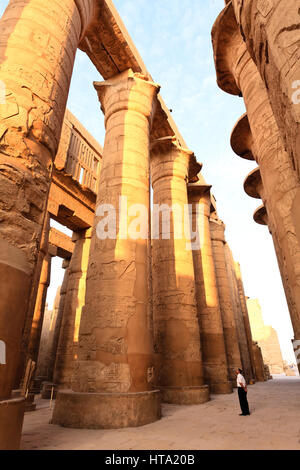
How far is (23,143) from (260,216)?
34.1 ft

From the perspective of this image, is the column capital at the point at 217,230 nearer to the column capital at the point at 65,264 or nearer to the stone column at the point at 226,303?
the stone column at the point at 226,303

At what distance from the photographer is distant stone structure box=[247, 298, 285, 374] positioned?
3522cm

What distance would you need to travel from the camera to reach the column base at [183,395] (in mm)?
6727

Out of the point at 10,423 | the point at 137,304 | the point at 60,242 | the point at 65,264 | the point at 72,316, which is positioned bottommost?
the point at 10,423

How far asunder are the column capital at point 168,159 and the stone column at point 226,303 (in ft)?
18.7

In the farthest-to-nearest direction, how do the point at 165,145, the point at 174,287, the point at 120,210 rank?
the point at 165,145, the point at 174,287, the point at 120,210

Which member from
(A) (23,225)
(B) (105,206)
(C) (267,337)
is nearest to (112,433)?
(A) (23,225)

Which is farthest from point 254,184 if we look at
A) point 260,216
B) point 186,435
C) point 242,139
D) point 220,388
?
point 186,435

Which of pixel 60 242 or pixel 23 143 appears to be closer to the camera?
pixel 23 143

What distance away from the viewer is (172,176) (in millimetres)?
9828

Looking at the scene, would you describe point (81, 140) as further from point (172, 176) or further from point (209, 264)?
point (209, 264)

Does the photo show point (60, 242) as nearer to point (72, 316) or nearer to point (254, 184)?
point (72, 316)

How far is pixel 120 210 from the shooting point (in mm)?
5820

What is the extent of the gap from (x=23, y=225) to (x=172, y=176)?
25.1 ft
